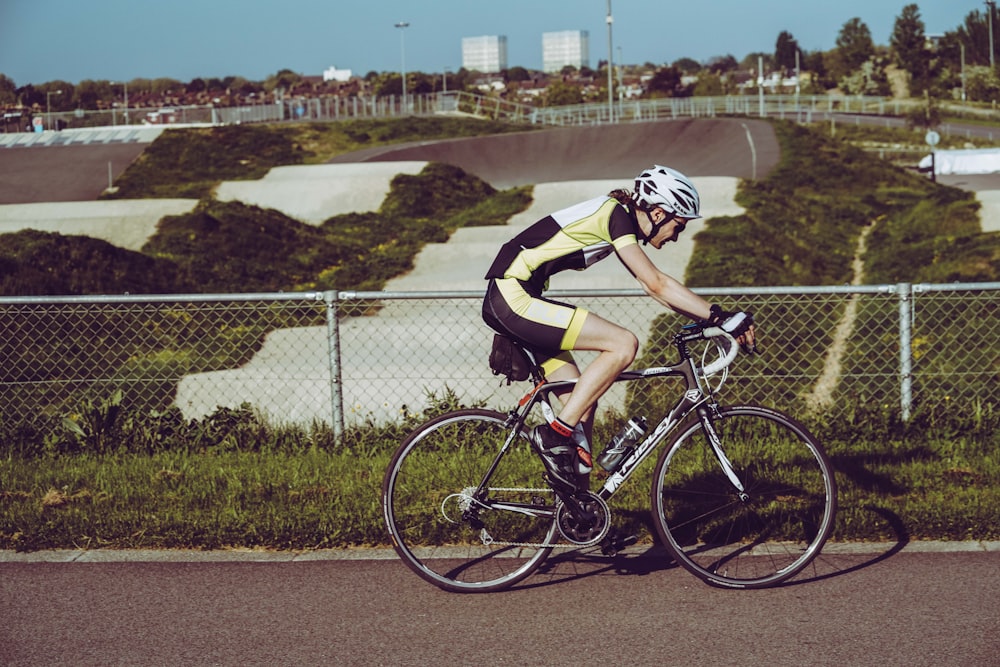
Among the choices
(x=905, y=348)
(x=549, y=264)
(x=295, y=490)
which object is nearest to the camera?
(x=549, y=264)

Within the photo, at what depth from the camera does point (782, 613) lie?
15.3 feet

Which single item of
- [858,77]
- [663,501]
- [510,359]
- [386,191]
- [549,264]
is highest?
[858,77]

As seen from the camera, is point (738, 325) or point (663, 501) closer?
point (738, 325)

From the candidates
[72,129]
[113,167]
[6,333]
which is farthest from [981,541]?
[72,129]

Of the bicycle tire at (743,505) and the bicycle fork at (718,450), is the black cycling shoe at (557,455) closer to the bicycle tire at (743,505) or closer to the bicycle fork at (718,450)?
the bicycle tire at (743,505)

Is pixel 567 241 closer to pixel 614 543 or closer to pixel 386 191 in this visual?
pixel 614 543

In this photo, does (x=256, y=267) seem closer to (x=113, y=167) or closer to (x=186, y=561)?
(x=186, y=561)

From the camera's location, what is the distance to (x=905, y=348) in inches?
301

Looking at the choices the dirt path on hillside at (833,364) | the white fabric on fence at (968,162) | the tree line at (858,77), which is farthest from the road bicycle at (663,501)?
the tree line at (858,77)

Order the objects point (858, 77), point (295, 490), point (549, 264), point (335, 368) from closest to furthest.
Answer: point (549, 264) < point (295, 490) < point (335, 368) < point (858, 77)

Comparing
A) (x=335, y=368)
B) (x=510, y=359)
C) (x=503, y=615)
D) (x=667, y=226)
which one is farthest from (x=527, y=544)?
(x=335, y=368)

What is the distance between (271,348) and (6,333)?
10.1 feet

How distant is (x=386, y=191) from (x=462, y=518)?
1011 inches

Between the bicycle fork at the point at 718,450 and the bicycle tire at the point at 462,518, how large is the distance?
773 millimetres
